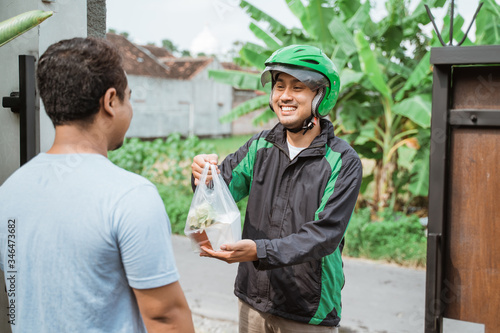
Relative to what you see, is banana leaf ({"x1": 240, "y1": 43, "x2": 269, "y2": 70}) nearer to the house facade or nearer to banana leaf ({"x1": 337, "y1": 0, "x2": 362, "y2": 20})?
banana leaf ({"x1": 337, "y1": 0, "x2": 362, "y2": 20})

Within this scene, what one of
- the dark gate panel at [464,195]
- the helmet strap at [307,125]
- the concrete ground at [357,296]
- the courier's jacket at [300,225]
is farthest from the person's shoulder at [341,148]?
the concrete ground at [357,296]

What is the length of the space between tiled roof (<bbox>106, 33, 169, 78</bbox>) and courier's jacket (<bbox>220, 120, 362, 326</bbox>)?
24.0 metres

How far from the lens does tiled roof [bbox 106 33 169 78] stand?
87.0ft

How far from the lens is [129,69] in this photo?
25.8m

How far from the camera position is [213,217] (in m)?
2.37

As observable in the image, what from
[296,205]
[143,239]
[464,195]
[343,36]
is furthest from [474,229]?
[343,36]

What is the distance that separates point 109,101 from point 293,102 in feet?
3.85

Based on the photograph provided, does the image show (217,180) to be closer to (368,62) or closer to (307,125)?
(307,125)

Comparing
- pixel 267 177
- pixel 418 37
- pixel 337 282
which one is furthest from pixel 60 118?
pixel 418 37

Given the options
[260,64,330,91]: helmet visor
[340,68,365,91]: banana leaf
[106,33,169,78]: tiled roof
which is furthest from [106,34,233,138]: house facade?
[260,64,330,91]: helmet visor

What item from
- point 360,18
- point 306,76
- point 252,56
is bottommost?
point 306,76

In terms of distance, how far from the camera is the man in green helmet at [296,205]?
230cm

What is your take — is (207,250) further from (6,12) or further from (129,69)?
(129,69)

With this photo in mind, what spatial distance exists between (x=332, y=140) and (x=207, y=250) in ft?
2.59
